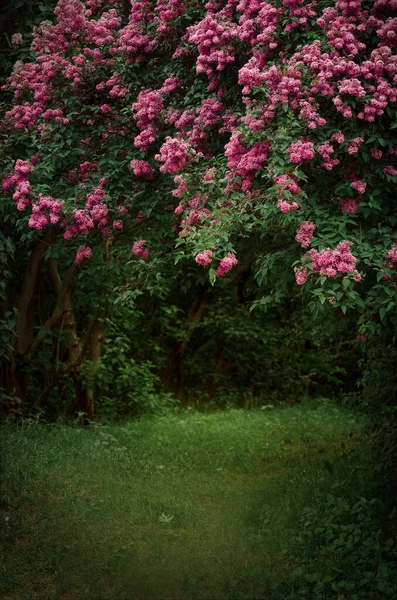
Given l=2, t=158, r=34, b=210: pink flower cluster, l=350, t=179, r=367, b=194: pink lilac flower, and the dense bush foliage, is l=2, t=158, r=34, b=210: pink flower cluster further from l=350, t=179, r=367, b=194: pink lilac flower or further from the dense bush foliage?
l=350, t=179, r=367, b=194: pink lilac flower

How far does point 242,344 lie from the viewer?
1596cm

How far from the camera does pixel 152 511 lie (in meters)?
7.36

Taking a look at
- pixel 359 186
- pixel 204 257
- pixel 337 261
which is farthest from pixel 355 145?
pixel 204 257

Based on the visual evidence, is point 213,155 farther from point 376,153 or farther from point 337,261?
point 337,261

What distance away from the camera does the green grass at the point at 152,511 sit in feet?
19.7

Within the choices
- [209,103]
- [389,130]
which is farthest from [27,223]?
[389,130]

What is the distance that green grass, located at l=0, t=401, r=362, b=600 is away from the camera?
19.7ft

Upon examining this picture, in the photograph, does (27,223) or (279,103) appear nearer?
(279,103)

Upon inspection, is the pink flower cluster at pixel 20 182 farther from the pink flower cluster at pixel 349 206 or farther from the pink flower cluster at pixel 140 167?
the pink flower cluster at pixel 349 206

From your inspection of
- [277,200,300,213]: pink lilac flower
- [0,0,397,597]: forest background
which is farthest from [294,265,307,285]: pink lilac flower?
[277,200,300,213]: pink lilac flower

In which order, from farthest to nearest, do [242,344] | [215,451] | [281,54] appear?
[242,344]
[215,451]
[281,54]

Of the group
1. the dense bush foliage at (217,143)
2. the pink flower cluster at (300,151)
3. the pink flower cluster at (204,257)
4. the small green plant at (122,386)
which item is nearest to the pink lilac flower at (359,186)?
the dense bush foliage at (217,143)

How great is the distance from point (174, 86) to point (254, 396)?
1064 centimetres

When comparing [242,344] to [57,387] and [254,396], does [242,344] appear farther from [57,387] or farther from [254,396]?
[57,387]
